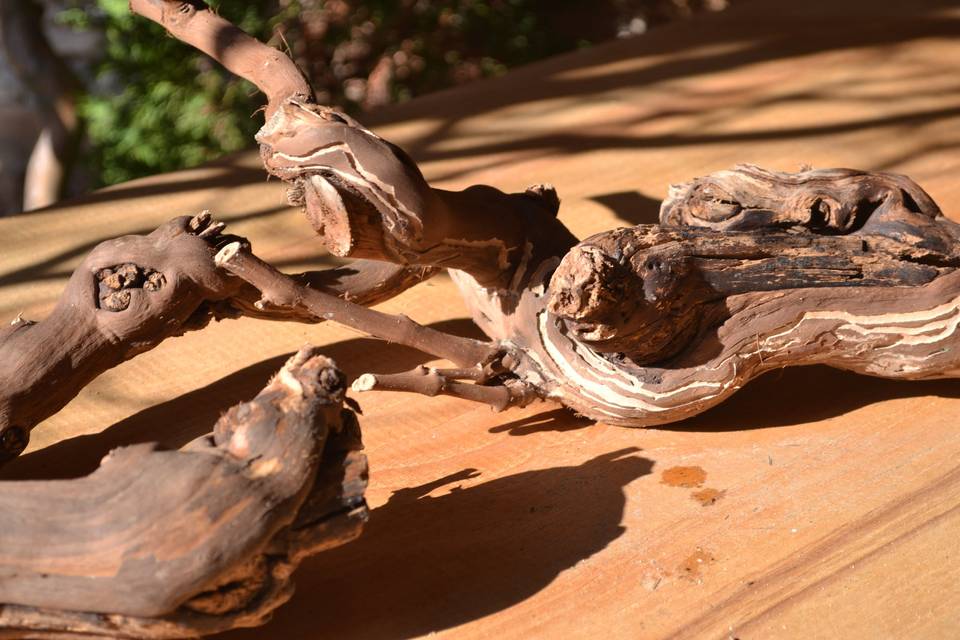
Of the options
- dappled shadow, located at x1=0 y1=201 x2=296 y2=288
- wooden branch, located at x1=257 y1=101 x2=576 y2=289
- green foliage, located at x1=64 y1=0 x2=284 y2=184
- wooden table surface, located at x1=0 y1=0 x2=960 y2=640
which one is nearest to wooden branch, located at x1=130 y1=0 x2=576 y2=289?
wooden branch, located at x1=257 y1=101 x2=576 y2=289

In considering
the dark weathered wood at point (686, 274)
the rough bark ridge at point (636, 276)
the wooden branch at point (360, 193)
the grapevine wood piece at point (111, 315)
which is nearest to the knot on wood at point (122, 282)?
the grapevine wood piece at point (111, 315)

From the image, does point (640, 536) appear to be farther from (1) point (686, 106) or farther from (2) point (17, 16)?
(2) point (17, 16)

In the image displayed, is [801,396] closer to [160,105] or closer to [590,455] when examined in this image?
[590,455]

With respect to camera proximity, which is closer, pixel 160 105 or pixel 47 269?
pixel 47 269

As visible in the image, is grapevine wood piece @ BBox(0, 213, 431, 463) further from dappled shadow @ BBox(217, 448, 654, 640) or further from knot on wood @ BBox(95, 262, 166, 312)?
dappled shadow @ BBox(217, 448, 654, 640)

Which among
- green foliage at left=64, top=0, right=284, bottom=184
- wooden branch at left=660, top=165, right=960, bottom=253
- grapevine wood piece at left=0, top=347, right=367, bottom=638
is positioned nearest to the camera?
grapevine wood piece at left=0, top=347, right=367, bottom=638

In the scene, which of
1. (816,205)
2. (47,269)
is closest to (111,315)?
(47,269)

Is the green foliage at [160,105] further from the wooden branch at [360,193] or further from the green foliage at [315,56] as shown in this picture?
the wooden branch at [360,193]
